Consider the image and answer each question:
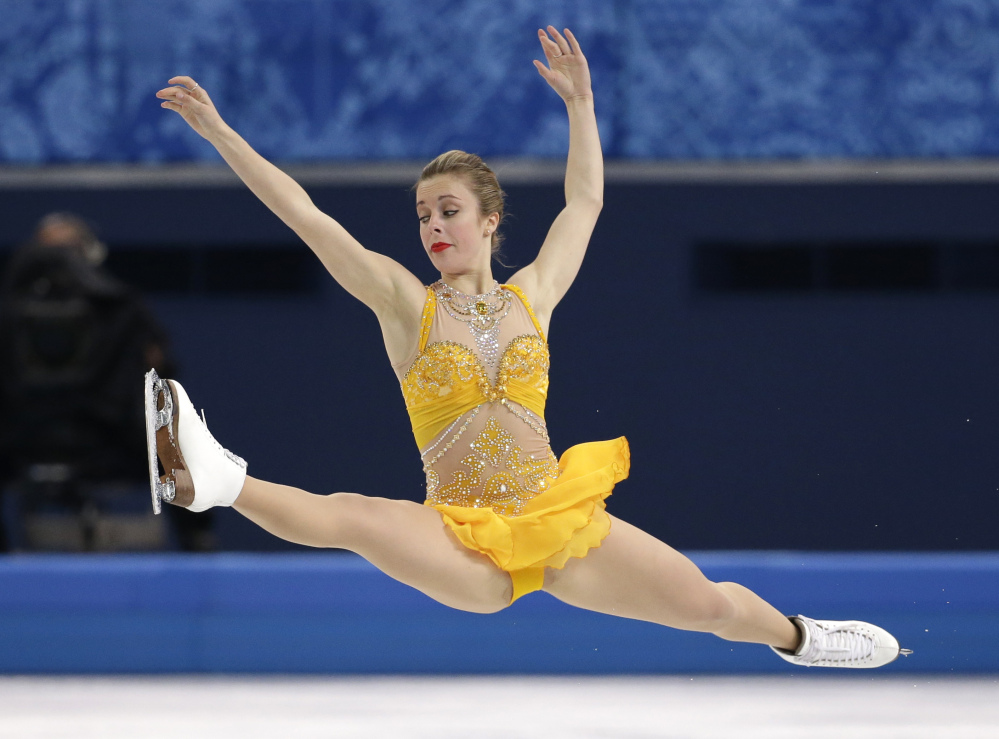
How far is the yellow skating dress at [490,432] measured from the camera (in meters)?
2.54

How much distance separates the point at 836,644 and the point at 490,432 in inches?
38.0

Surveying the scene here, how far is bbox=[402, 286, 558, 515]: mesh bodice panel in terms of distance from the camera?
258cm

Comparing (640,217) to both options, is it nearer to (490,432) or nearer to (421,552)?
(490,432)

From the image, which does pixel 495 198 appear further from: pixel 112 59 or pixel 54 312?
pixel 112 59

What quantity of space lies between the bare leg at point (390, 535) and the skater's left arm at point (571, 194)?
1.96 feet

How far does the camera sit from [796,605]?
4.33 m

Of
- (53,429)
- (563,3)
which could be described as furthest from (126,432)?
(563,3)

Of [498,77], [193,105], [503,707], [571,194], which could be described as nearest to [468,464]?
[571,194]

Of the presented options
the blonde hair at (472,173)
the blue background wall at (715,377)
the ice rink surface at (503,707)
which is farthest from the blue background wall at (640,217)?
the blonde hair at (472,173)

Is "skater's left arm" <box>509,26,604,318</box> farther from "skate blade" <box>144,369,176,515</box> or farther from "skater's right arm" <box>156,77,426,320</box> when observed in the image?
"skate blade" <box>144,369,176,515</box>

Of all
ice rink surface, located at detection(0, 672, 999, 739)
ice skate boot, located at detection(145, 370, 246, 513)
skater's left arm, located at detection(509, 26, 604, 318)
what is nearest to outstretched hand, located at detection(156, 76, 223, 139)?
ice skate boot, located at detection(145, 370, 246, 513)

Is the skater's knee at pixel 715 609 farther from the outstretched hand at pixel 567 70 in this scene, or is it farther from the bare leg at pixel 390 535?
the outstretched hand at pixel 567 70

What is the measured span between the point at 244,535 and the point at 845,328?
3.05 meters

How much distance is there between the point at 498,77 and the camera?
5.62m
